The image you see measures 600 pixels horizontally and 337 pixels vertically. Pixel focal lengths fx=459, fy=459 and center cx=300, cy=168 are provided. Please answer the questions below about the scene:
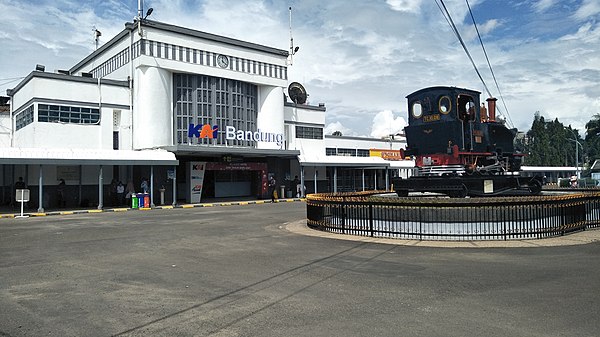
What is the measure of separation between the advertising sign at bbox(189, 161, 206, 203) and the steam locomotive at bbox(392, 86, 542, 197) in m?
18.4

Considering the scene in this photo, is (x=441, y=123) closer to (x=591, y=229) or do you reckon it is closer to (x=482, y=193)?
(x=482, y=193)

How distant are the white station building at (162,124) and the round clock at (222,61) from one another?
135 millimetres

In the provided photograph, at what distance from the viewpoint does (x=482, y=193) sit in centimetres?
1477

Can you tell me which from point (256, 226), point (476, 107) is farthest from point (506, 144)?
point (256, 226)

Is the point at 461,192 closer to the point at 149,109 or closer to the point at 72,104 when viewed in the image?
the point at 149,109

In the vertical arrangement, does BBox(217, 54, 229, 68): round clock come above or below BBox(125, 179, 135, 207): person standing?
above

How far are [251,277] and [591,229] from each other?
35.7 feet

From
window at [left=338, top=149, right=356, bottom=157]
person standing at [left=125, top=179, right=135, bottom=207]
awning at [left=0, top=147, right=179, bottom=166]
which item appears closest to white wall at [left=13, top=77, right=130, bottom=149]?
person standing at [left=125, top=179, right=135, bottom=207]

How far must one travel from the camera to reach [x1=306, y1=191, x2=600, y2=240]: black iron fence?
11812 millimetres

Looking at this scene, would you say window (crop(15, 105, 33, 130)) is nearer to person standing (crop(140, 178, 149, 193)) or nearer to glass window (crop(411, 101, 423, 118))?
person standing (crop(140, 178, 149, 193))

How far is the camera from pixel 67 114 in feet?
98.1

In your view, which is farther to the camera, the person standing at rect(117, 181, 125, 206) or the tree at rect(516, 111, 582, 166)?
the tree at rect(516, 111, 582, 166)

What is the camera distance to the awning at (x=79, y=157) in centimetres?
2344

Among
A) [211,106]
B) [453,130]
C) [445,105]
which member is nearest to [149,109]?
[211,106]
